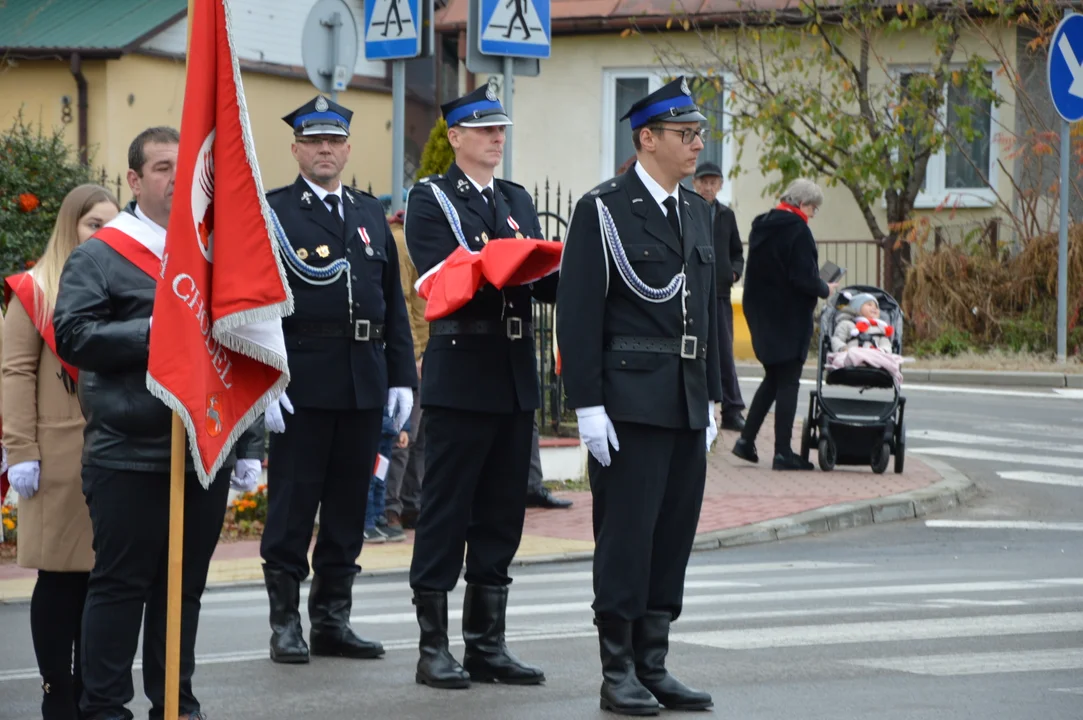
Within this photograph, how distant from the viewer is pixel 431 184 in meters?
7.09

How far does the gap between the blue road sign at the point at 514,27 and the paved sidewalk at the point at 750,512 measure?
2973mm

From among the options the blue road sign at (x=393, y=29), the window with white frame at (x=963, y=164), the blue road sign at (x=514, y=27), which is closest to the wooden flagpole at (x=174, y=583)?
the blue road sign at (x=514, y=27)

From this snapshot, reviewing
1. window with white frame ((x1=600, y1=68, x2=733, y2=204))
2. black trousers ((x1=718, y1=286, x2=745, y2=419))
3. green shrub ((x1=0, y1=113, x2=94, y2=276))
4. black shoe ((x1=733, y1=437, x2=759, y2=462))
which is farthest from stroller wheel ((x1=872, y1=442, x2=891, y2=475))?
window with white frame ((x1=600, y1=68, x2=733, y2=204))

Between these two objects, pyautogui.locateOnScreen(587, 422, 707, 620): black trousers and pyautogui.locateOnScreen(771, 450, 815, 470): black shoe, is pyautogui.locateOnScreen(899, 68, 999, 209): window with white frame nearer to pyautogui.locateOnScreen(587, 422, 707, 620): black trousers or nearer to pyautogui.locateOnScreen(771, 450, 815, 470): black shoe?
pyautogui.locateOnScreen(771, 450, 815, 470): black shoe

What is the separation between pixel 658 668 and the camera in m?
6.44

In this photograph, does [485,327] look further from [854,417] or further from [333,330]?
[854,417]

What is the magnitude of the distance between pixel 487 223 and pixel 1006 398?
41.8 feet

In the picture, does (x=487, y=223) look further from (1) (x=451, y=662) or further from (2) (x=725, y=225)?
(2) (x=725, y=225)

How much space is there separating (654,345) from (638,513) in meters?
0.59

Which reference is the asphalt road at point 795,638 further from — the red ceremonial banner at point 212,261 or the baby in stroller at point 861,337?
the baby in stroller at point 861,337

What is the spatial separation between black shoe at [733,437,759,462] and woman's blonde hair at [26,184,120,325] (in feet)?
28.6

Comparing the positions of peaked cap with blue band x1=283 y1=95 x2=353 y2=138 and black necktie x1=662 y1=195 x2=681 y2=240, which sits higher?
peaked cap with blue band x1=283 y1=95 x2=353 y2=138

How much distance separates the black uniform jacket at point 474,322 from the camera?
692 centimetres

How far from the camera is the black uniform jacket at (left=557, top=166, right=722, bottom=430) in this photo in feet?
20.7
